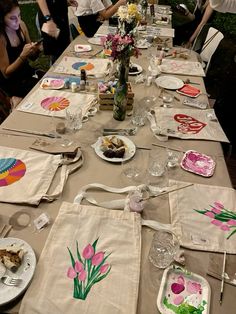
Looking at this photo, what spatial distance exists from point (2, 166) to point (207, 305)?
36.9 inches

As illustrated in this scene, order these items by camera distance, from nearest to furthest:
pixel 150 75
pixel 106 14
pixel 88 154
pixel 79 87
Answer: pixel 88 154, pixel 79 87, pixel 150 75, pixel 106 14

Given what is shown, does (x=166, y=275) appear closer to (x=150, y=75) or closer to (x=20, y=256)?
(x=20, y=256)

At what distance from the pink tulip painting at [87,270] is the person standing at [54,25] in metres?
2.27

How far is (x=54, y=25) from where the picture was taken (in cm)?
265

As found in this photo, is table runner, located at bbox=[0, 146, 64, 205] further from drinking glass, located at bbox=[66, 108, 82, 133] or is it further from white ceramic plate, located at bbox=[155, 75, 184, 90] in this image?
white ceramic plate, located at bbox=[155, 75, 184, 90]

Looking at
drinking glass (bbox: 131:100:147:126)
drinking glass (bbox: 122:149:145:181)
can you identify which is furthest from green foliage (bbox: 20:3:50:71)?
drinking glass (bbox: 122:149:145:181)

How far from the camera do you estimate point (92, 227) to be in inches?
40.1

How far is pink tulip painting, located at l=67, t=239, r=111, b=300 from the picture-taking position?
2.81 feet

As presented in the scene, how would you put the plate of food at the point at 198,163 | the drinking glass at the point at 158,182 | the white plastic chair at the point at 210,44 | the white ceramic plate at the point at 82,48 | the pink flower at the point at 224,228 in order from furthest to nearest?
the white plastic chair at the point at 210,44, the white ceramic plate at the point at 82,48, the plate of food at the point at 198,163, the drinking glass at the point at 158,182, the pink flower at the point at 224,228

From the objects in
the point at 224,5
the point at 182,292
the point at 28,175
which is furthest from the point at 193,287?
the point at 224,5

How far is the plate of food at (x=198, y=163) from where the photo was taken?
51.5 inches

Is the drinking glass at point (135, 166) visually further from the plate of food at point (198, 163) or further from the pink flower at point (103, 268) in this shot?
the pink flower at point (103, 268)

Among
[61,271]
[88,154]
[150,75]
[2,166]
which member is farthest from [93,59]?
[61,271]

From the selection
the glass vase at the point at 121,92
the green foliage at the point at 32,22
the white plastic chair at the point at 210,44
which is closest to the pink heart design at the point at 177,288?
the glass vase at the point at 121,92
